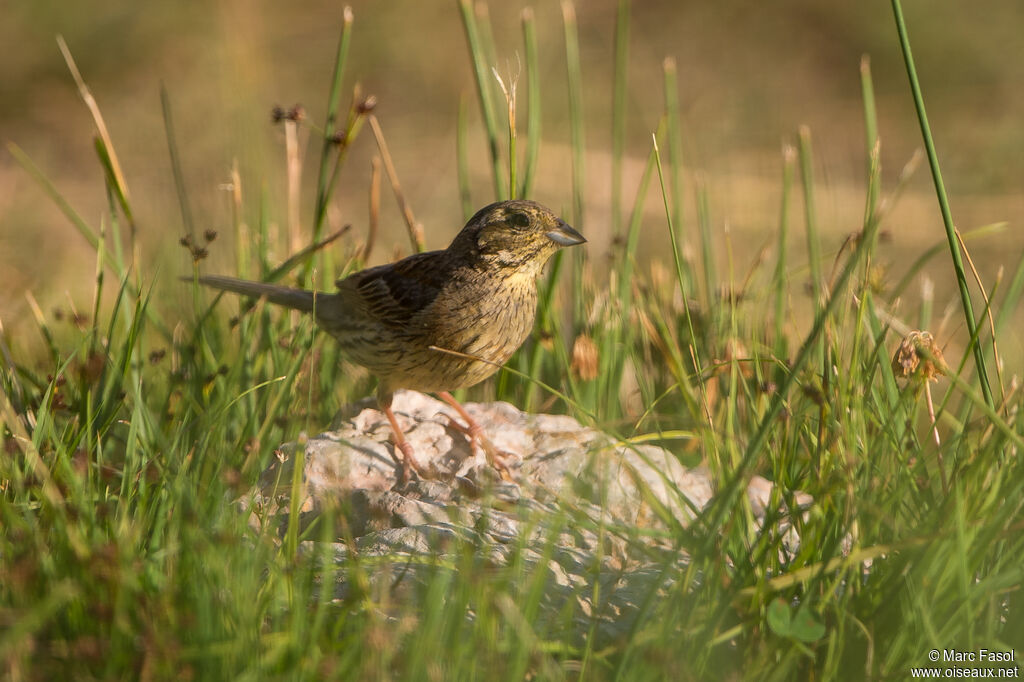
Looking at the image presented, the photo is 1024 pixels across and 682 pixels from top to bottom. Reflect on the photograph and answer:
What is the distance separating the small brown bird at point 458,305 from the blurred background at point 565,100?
277cm

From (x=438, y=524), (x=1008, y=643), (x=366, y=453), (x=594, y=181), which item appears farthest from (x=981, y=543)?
(x=594, y=181)

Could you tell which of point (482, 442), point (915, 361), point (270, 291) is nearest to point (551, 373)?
point (482, 442)

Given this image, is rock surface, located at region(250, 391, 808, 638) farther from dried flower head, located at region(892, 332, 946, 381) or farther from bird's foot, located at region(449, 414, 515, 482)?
dried flower head, located at region(892, 332, 946, 381)

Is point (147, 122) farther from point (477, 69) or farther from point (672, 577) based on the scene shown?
point (672, 577)

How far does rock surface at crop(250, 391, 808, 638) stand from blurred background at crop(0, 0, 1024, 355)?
3.38 m

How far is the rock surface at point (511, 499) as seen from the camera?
8.13 feet

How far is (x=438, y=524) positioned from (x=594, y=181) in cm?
570

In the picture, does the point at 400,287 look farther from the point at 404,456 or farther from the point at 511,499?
the point at 511,499

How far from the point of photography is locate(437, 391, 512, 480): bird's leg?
3.29 meters

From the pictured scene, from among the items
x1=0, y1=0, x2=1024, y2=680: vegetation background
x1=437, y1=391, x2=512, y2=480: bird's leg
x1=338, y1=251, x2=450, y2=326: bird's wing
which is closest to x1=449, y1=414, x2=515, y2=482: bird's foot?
x1=437, y1=391, x2=512, y2=480: bird's leg

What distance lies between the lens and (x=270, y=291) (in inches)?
158

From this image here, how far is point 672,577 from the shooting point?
8.54 feet

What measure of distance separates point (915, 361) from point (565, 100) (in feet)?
21.5

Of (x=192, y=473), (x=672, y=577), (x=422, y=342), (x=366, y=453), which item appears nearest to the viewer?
(x=672, y=577)
